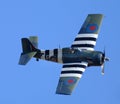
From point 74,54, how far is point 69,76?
3749mm

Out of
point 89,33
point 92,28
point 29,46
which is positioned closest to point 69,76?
point 29,46

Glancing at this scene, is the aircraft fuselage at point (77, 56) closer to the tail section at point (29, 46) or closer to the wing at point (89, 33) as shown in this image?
the wing at point (89, 33)

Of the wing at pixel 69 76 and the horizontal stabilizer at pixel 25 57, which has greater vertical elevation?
the horizontal stabilizer at pixel 25 57

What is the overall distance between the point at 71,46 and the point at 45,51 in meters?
3.12

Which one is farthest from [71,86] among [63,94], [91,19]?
[91,19]

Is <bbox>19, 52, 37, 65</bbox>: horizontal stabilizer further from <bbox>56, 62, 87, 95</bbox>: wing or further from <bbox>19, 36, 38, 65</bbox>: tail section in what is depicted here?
<bbox>56, 62, 87, 95</bbox>: wing

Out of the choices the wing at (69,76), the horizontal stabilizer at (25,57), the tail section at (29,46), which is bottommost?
the wing at (69,76)

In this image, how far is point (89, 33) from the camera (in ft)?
287

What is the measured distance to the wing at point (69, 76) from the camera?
77.9 m

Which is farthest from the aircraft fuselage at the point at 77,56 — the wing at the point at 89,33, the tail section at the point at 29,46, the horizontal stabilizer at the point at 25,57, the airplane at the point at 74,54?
the tail section at the point at 29,46

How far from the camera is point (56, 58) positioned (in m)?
85.4

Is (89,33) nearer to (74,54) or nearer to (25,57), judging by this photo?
(74,54)

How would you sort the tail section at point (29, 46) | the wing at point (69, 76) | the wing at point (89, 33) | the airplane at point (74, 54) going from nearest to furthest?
the wing at point (69, 76)
the airplane at point (74, 54)
the tail section at point (29, 46)
the wing at point (89, 33)

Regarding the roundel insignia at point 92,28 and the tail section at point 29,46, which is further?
the roundel insignia at point 92,28
